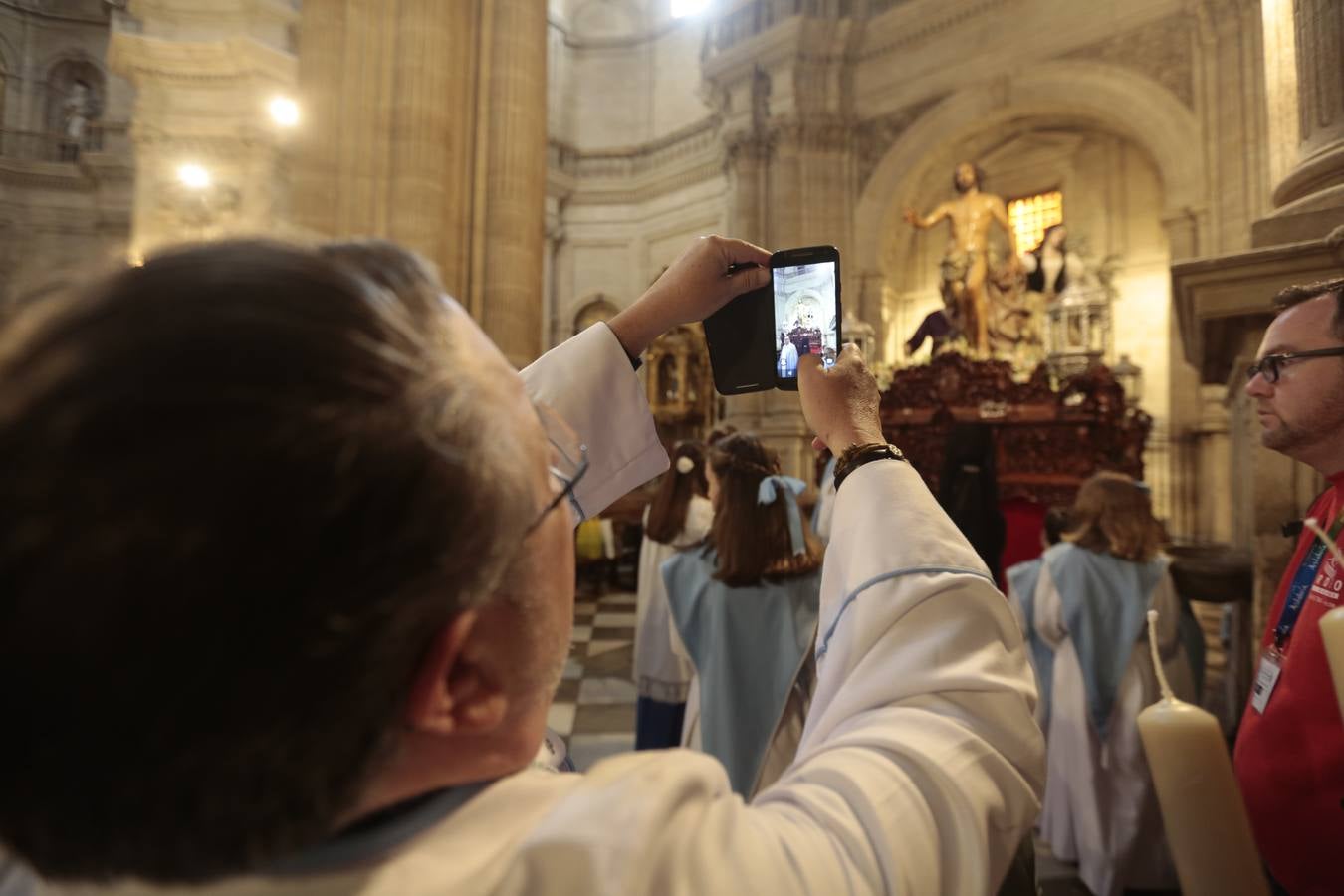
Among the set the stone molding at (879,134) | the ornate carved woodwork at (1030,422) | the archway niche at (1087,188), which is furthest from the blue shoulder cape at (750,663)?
the stone molding at (879,134)

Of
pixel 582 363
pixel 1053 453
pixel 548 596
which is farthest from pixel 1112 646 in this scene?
pixel 1053 453

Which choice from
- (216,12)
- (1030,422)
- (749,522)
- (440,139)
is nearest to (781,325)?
(749,522)

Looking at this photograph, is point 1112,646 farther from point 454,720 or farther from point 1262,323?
point 454,720

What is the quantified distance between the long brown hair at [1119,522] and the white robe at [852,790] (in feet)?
9.18

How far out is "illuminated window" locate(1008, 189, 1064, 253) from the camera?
1221 centimetres

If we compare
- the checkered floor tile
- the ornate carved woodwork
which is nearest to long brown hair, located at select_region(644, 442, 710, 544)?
the checkered floor tile

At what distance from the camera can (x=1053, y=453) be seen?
8.43m

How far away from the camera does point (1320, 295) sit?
144 centimetres

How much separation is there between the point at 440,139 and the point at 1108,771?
5151mm

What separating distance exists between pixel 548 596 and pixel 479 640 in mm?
72

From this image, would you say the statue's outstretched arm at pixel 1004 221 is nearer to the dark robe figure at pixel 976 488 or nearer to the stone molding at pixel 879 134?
the stone molding at pixel 879 134

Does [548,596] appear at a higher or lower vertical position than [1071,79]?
lower

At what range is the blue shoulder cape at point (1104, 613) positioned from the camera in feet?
10.0

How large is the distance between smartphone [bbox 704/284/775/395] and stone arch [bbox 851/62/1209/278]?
10.7 metres
